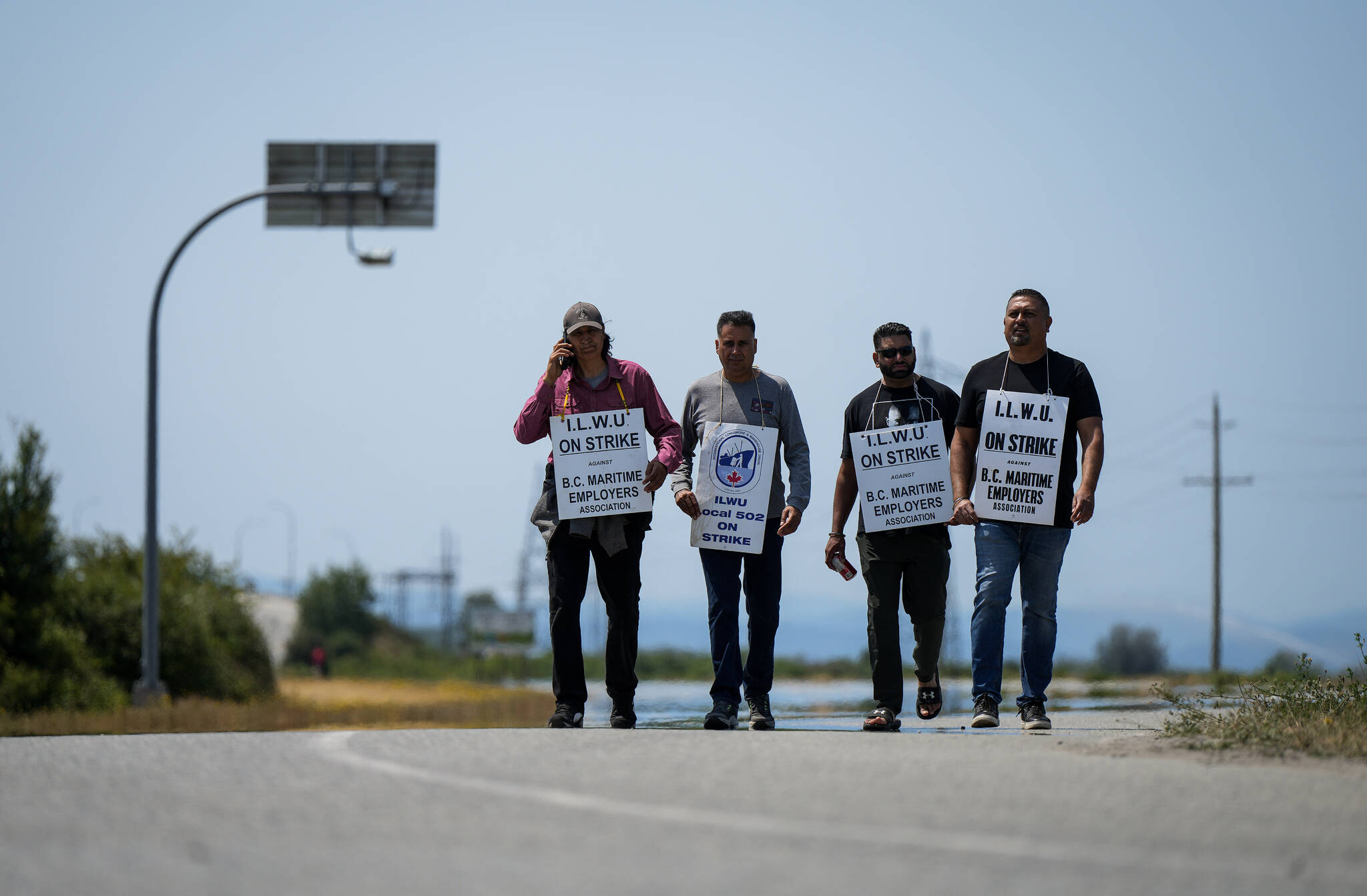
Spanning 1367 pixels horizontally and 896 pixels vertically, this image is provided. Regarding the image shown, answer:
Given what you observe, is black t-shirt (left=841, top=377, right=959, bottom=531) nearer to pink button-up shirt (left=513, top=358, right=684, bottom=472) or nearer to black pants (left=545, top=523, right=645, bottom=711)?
pink button-up shirt (left=513, top=358, right=684, bottom=472)

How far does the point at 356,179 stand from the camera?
60.8 ft

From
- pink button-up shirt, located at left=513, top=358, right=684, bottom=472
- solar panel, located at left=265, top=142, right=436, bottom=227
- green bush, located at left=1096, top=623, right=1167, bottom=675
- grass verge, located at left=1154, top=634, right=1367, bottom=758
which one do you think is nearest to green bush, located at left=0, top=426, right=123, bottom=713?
solar panel, located at left=265, top=142, right=436, bottom=227

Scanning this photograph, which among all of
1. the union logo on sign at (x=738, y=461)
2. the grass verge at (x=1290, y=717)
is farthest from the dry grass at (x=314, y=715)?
the grass verge at (x=1290, y=717)

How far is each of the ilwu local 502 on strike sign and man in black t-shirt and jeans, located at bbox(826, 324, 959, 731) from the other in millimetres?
1156

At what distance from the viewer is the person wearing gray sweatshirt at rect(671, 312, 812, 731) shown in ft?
26.4

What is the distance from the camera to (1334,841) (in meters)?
4.33

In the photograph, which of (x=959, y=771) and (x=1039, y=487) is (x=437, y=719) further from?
(x=959, y=771)

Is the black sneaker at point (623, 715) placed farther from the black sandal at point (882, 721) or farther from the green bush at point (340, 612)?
the green bush at point (340, 612)

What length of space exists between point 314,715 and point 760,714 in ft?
59.5

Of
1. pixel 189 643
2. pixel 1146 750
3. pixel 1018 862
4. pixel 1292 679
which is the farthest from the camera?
pixel 189 643

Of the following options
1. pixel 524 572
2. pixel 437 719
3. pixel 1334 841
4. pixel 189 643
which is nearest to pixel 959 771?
pixel 1334 841

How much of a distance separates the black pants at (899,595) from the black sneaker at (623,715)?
4.43ft

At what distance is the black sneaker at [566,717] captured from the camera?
7969mm

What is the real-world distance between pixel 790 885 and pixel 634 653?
4.61 meters
